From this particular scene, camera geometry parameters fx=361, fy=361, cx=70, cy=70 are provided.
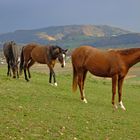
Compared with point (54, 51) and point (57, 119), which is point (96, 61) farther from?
point (57, 119)

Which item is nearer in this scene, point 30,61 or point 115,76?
point 115,76

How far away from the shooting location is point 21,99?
1206 centimetres

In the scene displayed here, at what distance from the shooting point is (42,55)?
18609 millimetres

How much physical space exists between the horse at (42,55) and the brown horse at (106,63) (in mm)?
2837

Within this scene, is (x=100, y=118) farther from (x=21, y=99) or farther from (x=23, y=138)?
(x=23, y=138)

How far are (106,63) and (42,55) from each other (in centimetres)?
557

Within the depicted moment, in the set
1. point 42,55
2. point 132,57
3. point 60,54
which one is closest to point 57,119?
point 132,57

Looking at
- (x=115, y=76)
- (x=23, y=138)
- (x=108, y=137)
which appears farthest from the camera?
(x=115, y=76)

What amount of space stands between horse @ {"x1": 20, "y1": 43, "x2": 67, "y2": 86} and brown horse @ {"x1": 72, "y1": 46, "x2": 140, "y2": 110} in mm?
2837

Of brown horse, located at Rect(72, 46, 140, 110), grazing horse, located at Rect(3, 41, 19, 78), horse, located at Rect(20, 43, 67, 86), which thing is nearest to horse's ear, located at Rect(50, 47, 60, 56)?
horse, located at Rect(20, 43, 67, 86)

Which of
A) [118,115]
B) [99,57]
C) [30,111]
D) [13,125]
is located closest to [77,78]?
[99,57]

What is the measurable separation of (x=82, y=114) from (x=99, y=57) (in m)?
3.48

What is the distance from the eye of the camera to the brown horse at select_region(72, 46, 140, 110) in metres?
13.6

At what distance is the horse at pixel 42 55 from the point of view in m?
17.7
